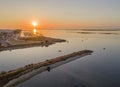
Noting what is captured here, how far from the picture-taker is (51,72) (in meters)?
23.3

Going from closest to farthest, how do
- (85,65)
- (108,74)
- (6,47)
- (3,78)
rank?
1. (3,78)
2. (108,74)
3. (85,65)
4. (6,47)

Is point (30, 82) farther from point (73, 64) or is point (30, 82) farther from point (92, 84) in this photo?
point (73, 64)

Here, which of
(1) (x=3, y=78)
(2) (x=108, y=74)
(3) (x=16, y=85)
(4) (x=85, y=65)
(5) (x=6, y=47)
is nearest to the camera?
(3) (x=16, y=85)

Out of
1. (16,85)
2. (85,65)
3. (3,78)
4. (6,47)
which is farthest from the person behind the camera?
(6,47)

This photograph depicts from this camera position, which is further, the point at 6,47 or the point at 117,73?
the point at 6,47

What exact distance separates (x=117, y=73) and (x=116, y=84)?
13.5 ft

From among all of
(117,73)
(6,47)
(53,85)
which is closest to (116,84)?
(117,73)

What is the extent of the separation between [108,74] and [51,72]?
715 centimetres

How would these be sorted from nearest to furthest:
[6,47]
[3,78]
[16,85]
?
1. [16,85]
2. [3,78]
3. [6,47]

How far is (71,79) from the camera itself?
20359mm

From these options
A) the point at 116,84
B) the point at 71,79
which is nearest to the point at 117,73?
the point at 116,84

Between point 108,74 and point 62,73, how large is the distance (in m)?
5.70

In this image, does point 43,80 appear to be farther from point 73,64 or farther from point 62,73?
point 73,64

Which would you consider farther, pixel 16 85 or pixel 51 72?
pixel 51 72
